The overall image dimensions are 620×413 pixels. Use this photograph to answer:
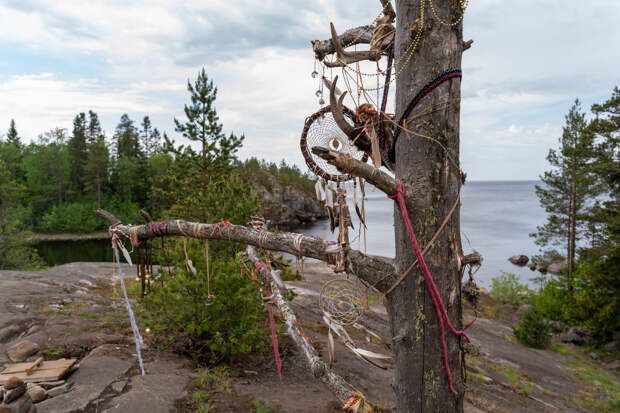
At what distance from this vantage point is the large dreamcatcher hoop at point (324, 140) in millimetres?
3061

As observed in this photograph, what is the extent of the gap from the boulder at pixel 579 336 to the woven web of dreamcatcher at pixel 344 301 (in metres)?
20.6

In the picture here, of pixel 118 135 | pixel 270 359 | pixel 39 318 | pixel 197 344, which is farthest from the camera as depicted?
pixel 118 135

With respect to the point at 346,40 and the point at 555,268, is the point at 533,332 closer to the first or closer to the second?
the point at 346,40

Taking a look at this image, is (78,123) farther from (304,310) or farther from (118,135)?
(304,310)

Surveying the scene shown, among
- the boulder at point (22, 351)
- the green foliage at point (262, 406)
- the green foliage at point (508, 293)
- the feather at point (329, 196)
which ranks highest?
the feather at point (329, 196)

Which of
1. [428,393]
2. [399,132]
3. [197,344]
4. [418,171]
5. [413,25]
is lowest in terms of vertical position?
[197,344]

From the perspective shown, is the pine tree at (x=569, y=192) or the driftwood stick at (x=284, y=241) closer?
the driftwood stick at (x=284, y=241)

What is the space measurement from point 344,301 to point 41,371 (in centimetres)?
616

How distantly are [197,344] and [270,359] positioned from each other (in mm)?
1660

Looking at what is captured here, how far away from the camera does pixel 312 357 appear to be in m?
3.13

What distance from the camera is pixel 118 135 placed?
87.6 metres

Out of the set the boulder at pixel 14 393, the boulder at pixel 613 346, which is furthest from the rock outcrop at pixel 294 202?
the boulder at pixel 14 393

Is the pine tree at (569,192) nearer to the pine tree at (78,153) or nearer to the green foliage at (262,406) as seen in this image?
the green foliage at (262,406)

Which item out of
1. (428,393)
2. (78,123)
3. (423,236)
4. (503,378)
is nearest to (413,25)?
(423,236)
